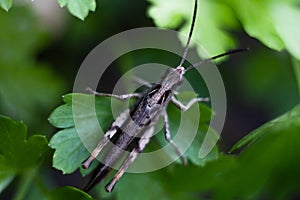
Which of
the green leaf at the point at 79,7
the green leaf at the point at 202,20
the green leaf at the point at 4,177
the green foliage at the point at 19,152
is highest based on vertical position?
the green leaf at the point at 79,7

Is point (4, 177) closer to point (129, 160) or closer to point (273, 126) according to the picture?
point (129, 160)

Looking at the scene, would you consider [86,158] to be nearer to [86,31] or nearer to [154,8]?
[154,8]

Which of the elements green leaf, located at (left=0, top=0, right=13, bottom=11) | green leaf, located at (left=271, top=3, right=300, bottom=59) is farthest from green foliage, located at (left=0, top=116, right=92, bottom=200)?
green leaf, located at (left=271, top=3, right=300, bottom=59)

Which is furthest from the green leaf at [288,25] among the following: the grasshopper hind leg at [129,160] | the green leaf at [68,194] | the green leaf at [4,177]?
the green leaf at [4,177]

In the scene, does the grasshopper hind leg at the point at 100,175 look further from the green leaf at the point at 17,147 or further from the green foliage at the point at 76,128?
the green leaf at the point at 17,147

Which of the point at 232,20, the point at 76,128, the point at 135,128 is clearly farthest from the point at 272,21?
the point at 76,128

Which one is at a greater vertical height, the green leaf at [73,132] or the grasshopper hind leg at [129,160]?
the green leaf at [73,132]

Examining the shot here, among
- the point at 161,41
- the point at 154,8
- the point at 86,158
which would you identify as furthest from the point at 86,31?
the point at 86,158
